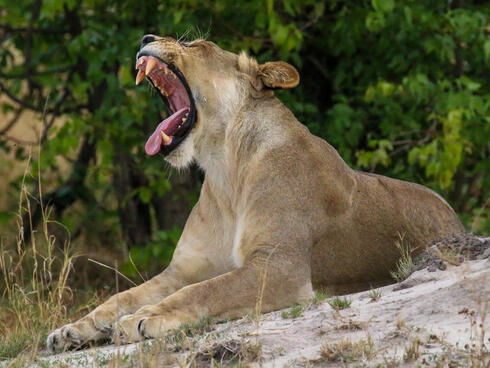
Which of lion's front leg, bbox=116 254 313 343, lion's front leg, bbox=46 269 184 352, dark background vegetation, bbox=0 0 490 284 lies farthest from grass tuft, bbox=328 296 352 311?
dark background vegetation, bbox=0 0 490 284

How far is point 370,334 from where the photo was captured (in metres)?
3.44

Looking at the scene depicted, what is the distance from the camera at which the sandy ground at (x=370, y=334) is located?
3180 mm

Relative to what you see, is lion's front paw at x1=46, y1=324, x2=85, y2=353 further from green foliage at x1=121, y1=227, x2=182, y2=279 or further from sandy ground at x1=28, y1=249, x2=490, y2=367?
green foliage at x1=121, y1=227, x2=182, y2=279

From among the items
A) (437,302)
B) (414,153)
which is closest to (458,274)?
(437,302)

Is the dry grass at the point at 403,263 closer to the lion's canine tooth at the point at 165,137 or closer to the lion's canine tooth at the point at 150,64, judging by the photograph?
the lion's canine tooth at the point at 165,137

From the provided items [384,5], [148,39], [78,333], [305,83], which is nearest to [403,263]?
[78,333]

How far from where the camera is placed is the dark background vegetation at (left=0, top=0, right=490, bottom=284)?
21.7ft

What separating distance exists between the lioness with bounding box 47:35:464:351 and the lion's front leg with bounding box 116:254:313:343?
0.07 m

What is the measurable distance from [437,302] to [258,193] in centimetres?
121

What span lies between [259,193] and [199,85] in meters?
0.67

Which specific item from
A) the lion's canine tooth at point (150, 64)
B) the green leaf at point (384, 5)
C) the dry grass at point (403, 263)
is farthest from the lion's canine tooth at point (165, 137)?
the green leaf at point (384, 5)

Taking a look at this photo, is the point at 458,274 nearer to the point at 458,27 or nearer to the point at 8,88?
→ the point at 458,27

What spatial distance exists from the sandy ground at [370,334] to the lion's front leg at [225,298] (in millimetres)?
120

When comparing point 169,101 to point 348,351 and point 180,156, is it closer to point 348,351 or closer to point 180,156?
point 180,156
